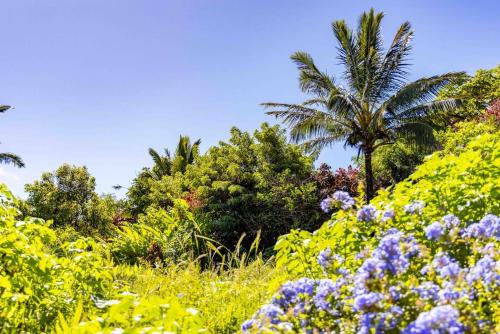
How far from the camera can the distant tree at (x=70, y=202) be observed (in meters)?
23.0

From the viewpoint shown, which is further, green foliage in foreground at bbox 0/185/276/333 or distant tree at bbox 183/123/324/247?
distant tree at bbox 183/123/324/247

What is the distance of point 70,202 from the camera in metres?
23.5

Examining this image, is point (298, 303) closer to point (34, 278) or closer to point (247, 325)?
point (247, 325)

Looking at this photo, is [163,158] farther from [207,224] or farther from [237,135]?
[207,224]

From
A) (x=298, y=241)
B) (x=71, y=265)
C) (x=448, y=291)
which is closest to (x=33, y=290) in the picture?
(x=71, y=265)

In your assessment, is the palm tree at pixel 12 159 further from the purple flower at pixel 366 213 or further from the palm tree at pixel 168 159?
the purple flower at pixel 366 213

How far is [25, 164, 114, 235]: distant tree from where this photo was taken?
23047mm

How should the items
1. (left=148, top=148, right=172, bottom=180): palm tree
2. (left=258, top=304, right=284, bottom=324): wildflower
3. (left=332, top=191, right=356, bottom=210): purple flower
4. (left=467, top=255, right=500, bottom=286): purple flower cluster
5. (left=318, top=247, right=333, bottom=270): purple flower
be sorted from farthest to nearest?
(left=148, top=148, right=172, bottom=180): palm tree, (left=332, top=191, right=356, bottom=210): purple flower, (left=318, top=247, right=333, bottom=270): purple flower, (left=258, top=304, right=284, bottom=324): wildflower, (left=467, top=255, right=500, bottom=286): purple flower cluster

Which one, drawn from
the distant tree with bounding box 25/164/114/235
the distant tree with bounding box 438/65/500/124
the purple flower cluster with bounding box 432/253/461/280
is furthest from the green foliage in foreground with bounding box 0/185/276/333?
the distant tree with bounding box 438/65/500/124

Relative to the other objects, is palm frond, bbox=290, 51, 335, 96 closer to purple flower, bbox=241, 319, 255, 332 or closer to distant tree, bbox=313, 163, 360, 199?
distant tree, bbox=313, 163, 360, 199

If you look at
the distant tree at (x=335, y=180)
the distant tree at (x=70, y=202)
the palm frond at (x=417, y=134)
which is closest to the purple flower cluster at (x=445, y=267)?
the distant tree at (x=335, y=180)

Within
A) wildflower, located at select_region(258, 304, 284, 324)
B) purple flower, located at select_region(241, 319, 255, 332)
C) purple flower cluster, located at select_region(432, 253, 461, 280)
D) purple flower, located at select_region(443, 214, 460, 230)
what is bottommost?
purple flower, located at select_region(241, 319, 255, 332)

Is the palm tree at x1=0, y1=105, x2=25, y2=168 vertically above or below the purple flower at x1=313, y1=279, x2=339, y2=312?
above

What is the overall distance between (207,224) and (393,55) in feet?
30.4
